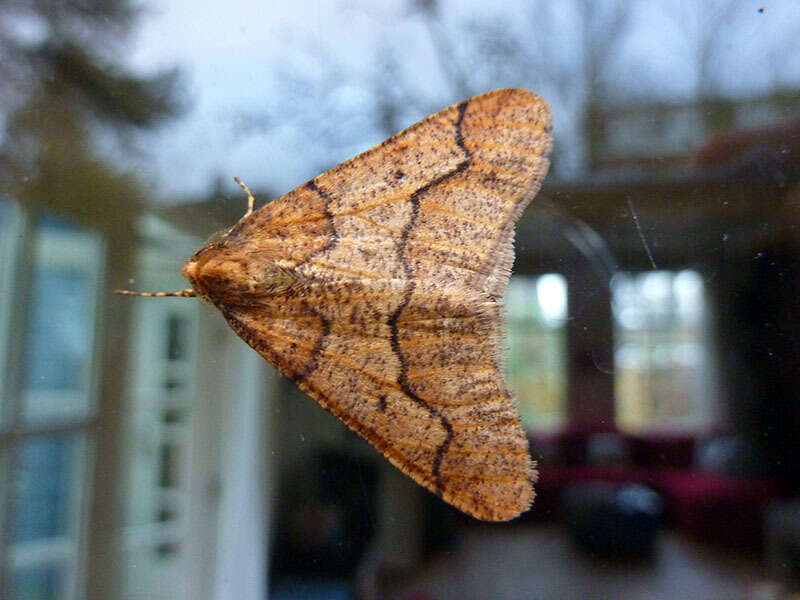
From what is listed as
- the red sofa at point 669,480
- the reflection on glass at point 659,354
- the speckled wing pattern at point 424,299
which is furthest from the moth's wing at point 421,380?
the reflection on glass at point 659,354

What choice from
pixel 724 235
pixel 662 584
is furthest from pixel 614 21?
pixel 662 584

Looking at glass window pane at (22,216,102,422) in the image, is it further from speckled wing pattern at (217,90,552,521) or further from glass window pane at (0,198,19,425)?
speckled wing pattern at (217,90,552,521)

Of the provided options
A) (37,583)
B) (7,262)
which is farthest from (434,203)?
(37,583)

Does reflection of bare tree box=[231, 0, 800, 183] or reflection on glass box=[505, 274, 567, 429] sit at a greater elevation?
reflection of bare tree box=[231, 0, 800, 183]

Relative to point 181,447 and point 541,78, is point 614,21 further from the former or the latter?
point 181,447

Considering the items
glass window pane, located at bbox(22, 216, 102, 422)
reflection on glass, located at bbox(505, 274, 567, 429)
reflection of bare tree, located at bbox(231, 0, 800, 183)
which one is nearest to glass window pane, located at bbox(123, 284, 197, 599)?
glass window pane, located at bbox(22, 216, 102, 422)

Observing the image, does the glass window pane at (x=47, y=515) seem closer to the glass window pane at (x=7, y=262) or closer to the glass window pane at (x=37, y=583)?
the glass window pane at (x=37, y=583)

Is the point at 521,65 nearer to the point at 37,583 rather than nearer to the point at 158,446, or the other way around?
the point at 158,446
